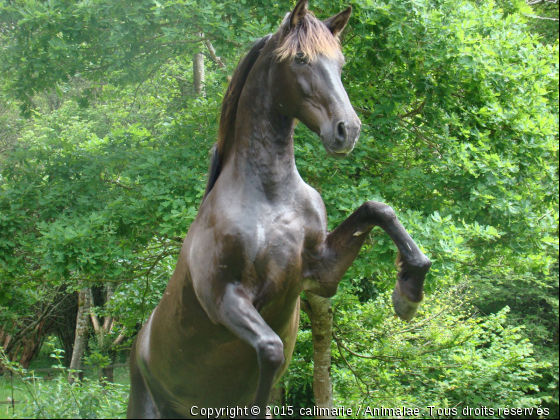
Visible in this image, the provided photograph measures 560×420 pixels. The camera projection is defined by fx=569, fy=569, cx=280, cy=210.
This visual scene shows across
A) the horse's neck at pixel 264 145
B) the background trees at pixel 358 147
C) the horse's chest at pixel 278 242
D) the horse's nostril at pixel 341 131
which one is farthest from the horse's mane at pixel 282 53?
the background trees at pixel 358 147

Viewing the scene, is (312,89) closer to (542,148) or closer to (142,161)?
(142,161)

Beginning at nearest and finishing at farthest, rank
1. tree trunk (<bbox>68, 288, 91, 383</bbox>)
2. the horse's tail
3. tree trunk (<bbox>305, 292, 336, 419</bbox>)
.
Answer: the horse's tail
tree trunk (<bbox>305, 292, 336, 419</bbox>)
tree trunk (<bbox>68, 288, 91, 383</bbox>)

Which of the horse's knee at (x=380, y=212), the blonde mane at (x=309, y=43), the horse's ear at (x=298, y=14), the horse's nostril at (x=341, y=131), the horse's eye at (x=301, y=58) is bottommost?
the horse's knee at (x=380, y=212)

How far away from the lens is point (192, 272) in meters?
2.77

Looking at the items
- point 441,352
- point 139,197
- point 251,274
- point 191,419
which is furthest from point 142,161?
point 441,352

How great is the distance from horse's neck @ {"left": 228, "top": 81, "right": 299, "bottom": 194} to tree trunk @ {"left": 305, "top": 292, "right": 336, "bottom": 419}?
5159 millimetres

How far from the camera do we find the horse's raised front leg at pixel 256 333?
7.50 ft

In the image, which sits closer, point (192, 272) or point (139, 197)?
point (192, 272)

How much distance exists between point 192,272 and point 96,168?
482 cm

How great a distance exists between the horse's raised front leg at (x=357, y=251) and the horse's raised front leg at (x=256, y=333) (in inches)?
17.6

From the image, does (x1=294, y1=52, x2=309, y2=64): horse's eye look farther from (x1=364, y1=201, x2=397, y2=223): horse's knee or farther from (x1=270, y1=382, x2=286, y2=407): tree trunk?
(x1=270, y1=382, x2=286, y2=407): tree trunk

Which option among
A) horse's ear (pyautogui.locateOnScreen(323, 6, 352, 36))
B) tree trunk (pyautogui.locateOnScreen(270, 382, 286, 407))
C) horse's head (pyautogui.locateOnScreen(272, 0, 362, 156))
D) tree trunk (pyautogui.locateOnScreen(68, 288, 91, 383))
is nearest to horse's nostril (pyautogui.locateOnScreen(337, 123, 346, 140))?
horse's head (pyautogui.locateOnScreen(272, 0, 362, 156))

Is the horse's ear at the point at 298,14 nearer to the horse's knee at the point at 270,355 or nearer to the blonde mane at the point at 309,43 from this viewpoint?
the blonde mane at the point at 309,43

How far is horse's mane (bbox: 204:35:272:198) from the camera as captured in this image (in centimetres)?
291
